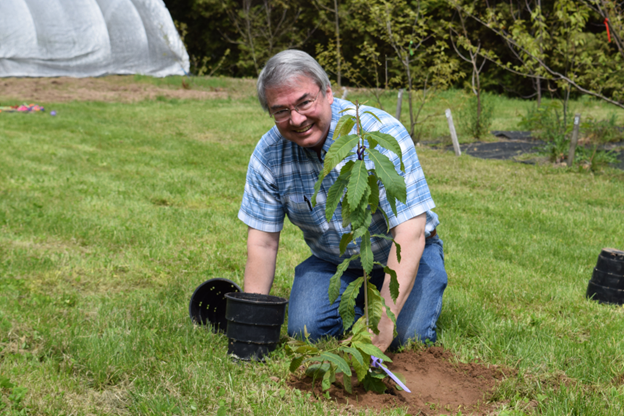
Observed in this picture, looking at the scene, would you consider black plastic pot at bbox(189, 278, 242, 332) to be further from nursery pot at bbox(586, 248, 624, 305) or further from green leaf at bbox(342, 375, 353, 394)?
nursery pot at bbox(586, 248, 624, 305)

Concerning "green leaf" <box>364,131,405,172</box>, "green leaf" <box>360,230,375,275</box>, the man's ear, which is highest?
the man's ear

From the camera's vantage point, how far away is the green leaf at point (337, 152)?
2067 millimetres

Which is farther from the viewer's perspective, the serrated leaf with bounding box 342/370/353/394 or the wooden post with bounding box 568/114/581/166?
the wooden post with bounding box 568/114/581/166

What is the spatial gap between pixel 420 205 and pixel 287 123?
2.31 ft

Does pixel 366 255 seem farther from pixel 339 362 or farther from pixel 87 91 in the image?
pixel 87 91

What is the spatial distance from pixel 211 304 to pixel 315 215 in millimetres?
806

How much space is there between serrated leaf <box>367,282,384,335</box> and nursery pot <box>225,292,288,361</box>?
42 cm

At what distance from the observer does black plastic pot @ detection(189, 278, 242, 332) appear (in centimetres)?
296

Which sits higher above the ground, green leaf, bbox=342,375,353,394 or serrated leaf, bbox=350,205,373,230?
serrated leaf, bbox=350,205,373,230

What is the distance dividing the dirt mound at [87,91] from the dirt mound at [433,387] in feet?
44.3

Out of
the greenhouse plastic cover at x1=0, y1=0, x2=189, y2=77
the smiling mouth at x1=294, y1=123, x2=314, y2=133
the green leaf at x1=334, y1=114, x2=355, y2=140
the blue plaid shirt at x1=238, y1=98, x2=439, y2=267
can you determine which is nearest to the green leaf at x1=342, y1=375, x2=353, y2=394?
the blue plaid shirt at x1=238, y1=98, x2=439, y2=267

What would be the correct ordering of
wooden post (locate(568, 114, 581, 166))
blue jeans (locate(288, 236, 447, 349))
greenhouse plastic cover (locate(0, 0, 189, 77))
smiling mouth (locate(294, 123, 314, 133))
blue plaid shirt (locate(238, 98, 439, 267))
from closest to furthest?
smiling mouth (locate(294, 123, 314, 133)) → blue plaid shirt (locate(238, 98, 439, 267)) → blue jeans (locate(288, 236, 447, 349)) → wooden post (locate(568, 114, 581, 166)) → greenhouse plastic cover (locate(0, 0, 189, 77))

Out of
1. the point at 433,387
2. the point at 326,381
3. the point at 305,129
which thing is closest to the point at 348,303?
the point at 326,381

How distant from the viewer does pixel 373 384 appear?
235cm
